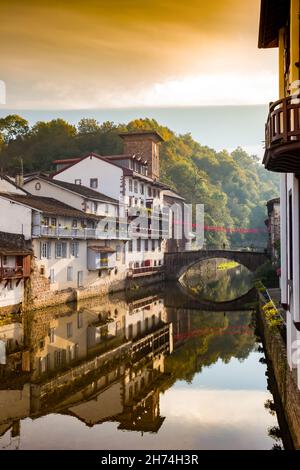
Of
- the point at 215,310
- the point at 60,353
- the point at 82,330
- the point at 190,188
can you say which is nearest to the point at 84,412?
the point at 60,353

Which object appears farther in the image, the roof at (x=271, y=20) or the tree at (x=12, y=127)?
the tree at (x=12, y=127)

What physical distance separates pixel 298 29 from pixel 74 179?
4296 centimetres

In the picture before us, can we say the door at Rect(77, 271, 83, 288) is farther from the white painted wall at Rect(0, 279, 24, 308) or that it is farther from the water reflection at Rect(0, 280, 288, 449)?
the white painted wall at Rect(0, 279, 24, 308)

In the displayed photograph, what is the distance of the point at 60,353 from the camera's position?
78.2ft

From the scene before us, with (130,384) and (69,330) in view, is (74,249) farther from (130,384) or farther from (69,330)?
(130,384)

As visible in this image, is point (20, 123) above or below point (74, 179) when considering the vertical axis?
above

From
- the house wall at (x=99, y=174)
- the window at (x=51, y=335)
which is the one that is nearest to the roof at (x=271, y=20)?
the window at (x=51, y=335)

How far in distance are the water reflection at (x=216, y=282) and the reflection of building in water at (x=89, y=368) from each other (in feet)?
57.6

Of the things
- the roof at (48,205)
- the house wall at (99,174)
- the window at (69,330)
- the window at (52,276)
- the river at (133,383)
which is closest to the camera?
the river at (133,383)

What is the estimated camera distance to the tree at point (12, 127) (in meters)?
82.6

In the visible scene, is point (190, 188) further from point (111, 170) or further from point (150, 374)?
point (150, 374)

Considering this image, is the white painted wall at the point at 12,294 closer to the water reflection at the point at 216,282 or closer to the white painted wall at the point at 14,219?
the white painted wall at the point at 14,219

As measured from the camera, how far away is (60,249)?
38750mm

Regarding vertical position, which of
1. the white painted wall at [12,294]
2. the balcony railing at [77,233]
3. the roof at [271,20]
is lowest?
the white painted wall at [12,294]
